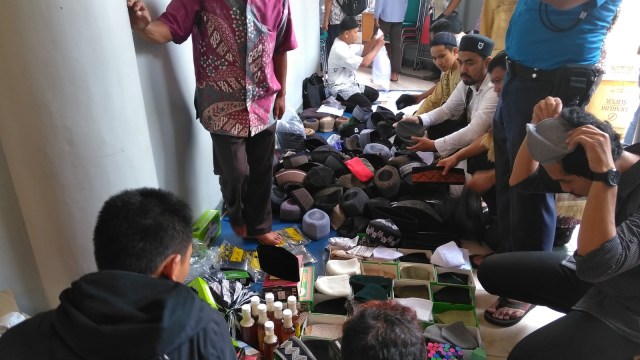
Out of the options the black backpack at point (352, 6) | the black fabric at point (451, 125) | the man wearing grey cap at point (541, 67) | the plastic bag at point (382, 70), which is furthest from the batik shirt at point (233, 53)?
the plastic bag at point (382, 70)

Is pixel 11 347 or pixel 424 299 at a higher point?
pixel 11 347

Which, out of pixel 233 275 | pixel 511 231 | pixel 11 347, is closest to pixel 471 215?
pixel 511 231

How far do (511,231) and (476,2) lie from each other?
16.2ft

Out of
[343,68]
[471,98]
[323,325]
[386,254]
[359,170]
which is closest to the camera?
[323,325]

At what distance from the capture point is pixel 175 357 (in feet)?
2.81

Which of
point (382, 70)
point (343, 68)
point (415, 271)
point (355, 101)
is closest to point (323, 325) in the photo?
point (415, 271)

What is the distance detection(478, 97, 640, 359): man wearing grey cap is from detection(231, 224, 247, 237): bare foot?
1.42 meters

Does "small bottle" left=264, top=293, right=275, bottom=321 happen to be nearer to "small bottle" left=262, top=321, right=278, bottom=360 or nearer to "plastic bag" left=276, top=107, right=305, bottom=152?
"small bottle" left=262, top=321, right=278, bottom=360

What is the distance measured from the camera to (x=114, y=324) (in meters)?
0.78

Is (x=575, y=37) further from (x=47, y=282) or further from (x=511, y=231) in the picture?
(x=47, y=282)

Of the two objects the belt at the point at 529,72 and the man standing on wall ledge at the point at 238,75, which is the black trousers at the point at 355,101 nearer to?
the man standing on wall ledge at the point at 238,75

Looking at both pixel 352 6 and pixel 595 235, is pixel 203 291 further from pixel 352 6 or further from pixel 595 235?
pixel 352 6

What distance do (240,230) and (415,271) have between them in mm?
934

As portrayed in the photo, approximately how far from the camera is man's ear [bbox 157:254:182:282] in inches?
37.4
